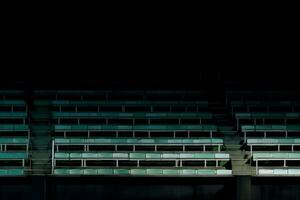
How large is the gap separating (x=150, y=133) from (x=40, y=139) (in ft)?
5.67

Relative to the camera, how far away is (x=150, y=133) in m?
9.77

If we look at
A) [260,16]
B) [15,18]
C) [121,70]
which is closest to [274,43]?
[260,16]

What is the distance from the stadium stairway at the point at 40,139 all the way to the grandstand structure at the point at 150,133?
0.05ft

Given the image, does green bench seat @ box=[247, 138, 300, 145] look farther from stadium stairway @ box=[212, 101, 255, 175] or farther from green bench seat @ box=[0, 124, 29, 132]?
green bench seat @ box=[0, 124, 29, 132]

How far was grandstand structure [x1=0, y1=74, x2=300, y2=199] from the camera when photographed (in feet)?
29.8

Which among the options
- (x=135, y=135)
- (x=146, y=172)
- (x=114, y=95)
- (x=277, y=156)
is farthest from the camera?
(x=114, y=95)

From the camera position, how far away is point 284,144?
9492 mm

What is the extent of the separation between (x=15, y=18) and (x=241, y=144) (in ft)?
13.2

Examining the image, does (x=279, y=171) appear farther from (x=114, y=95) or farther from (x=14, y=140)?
(x=14, y=140)

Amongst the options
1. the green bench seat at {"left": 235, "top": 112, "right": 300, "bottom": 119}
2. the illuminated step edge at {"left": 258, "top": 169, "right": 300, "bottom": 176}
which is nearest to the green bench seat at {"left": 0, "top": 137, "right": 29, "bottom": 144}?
the green bench seat at {"left": 235, "top": 112, "right": 300, "bottom": 119}

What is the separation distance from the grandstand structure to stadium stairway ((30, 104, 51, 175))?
0.02 metres

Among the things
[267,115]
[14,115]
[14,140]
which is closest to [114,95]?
[14,115]

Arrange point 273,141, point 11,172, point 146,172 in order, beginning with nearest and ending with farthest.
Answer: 1. point 11,172
2. point 146,172
3. point 273,141
